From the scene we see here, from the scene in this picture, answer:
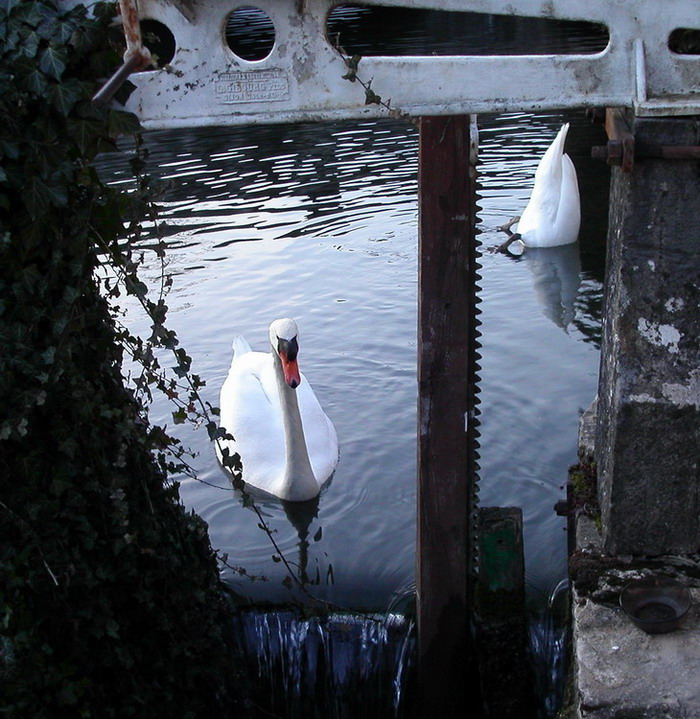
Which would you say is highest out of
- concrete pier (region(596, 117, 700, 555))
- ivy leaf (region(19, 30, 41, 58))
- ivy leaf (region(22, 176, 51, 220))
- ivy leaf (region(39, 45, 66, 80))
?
ivy leaf (region(19, 30, 41, 58))

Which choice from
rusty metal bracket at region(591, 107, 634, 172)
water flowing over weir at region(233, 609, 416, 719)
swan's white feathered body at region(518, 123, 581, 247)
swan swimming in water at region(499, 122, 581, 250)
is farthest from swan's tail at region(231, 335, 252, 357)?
rusty metal bracket at region(591, 107, 634, 172)

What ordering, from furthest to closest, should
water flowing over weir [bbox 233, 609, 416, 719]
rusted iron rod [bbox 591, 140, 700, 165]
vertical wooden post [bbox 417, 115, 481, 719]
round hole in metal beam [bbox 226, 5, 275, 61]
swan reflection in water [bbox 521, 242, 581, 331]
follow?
round hole in metal beam [bbox 226, 5, 275, 61] → swan reflection in water [bbox 521, 242, 581, 331] → water flowing over weir [bbox 233, 609, 416, 719] → vertical wooden post [bbox 417, 115, 481, 719] → rusted iron rod [bbox 591, 140, 700, 165]

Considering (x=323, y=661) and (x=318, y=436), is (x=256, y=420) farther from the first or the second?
(x=323, y=661)

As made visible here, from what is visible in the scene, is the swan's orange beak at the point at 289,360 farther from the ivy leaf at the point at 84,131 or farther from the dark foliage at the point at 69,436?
the ivy leaf at the point at 84,131

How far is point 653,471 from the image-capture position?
3.66 meters

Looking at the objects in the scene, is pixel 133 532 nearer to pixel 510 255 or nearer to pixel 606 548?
pixel 606 548

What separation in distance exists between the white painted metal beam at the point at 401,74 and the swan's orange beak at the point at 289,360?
119 inches

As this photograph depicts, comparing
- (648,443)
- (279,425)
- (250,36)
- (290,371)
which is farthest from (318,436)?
(250,36)

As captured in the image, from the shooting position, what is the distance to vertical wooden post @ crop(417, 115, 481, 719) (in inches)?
144

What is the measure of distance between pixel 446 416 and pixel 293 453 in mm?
2613

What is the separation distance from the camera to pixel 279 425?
7.01m

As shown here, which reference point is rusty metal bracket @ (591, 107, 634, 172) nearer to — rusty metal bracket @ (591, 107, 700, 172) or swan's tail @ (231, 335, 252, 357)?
rusty metal bracket @ (591, 107, 700, 172)

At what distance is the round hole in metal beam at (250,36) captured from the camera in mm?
23781

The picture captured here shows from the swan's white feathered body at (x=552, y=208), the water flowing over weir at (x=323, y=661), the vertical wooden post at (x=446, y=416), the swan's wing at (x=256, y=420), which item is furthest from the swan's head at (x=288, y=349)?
the swan's white feathered body at (x=552, y=208)
